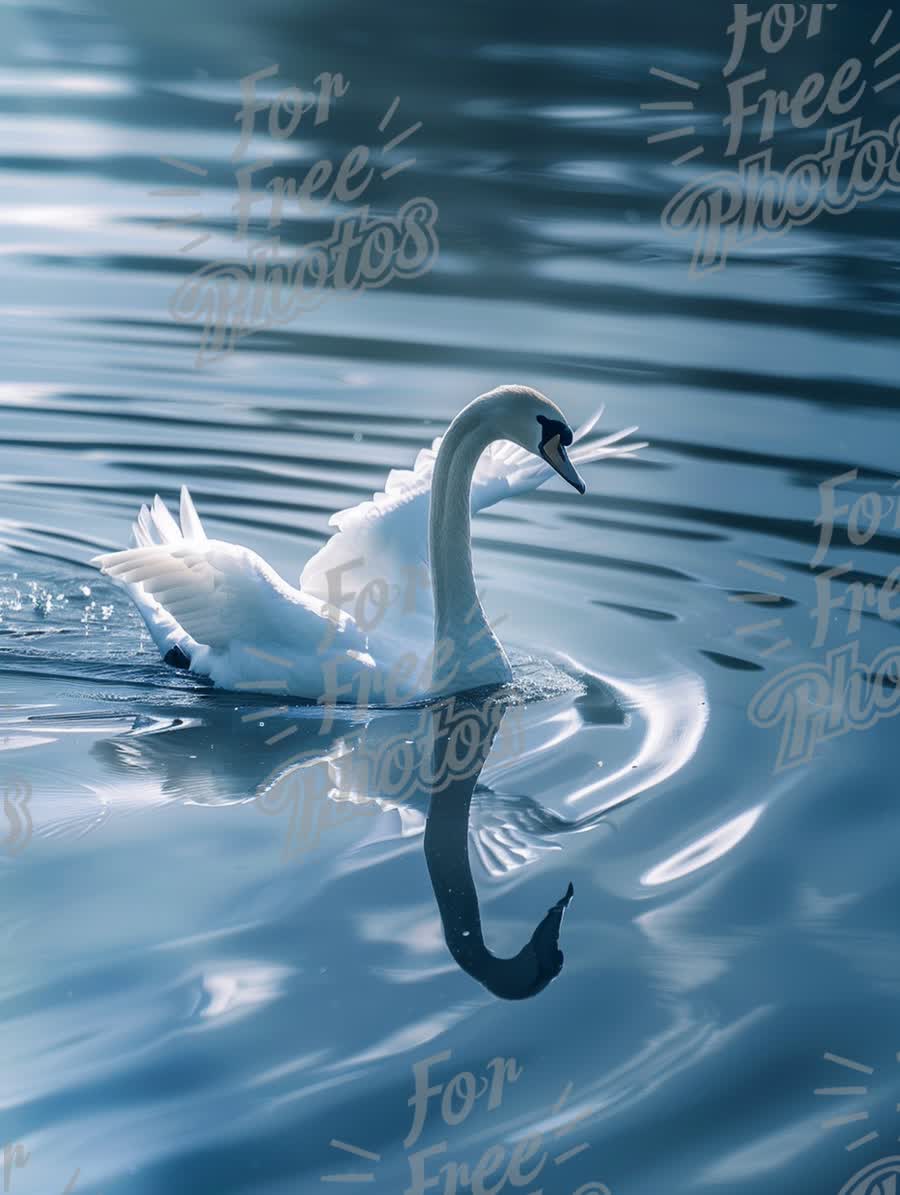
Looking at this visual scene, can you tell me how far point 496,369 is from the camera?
34.7 feet

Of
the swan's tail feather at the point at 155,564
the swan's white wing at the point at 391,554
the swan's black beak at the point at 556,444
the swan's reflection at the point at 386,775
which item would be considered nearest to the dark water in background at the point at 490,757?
the swan's reflection at the point at 386,775

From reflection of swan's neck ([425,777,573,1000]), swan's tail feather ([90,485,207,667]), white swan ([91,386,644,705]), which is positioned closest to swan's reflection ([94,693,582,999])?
reflection of swan's neck ([425,777,573,1000])

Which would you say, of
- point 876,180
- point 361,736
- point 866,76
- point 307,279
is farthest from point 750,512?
point 866,76

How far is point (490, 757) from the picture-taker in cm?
631

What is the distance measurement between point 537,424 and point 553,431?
0.06 meters

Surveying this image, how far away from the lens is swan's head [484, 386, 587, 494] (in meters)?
6.54

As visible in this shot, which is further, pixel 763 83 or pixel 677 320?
pixel 763 83

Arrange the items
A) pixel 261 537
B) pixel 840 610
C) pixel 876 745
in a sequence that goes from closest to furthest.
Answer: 1. pixel 876 745
2. pixel 840 610
3. pixel 261 537

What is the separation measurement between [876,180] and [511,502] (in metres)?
8.15

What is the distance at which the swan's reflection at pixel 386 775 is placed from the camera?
18.0ft

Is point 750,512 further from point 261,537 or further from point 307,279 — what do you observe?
point 307,279

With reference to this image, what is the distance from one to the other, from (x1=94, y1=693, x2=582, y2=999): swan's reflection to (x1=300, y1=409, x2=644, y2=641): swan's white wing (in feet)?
1.86

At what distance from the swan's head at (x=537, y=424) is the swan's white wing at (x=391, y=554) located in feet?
2.21

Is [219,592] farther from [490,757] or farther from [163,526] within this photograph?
[490,757]
